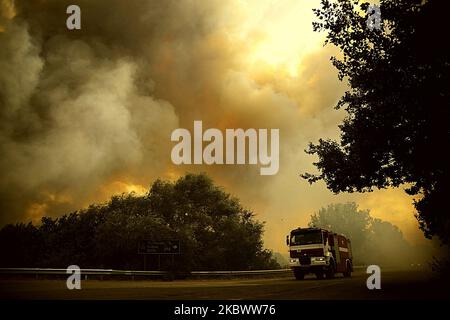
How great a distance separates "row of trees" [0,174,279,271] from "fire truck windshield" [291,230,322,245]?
18.3m

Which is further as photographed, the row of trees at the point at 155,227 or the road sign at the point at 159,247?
the row of trees at the point at 155,227

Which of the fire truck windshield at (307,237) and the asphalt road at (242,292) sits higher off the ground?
the fire truck windshield at (307,237)

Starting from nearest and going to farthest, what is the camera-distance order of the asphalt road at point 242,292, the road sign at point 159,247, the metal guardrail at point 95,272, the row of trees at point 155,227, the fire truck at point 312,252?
the asphalt road at point 242,292 < the fire truck at point 312,252 < the metal guardrail at point 95,272 < the road sign at point 159,247 < the row of trees at point 155,227

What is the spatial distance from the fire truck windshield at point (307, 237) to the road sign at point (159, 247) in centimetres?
1198

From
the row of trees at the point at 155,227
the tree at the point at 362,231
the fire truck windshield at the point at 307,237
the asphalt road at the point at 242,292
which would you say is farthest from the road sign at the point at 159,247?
the tree at the point at 362,231

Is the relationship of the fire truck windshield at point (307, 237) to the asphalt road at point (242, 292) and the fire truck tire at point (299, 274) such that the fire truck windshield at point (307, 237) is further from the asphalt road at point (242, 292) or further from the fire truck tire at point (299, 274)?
the asphalt road at point (242, 292)

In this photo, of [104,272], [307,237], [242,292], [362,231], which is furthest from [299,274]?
[362,231]

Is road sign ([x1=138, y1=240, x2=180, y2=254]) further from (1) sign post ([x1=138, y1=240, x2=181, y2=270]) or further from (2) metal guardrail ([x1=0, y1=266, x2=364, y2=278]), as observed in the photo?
(2) metal guardrail ([x1=0, y1=266, x2=364, y2=278])

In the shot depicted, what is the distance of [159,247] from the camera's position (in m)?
37.1

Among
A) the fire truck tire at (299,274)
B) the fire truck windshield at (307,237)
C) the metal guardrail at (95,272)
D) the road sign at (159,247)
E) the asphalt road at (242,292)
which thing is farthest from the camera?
the road sign at (159,247)

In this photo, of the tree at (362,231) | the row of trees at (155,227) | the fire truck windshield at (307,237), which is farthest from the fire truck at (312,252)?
the tree at (362,231)

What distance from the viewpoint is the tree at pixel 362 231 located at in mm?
128837

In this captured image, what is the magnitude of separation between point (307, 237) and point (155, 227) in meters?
20.2
